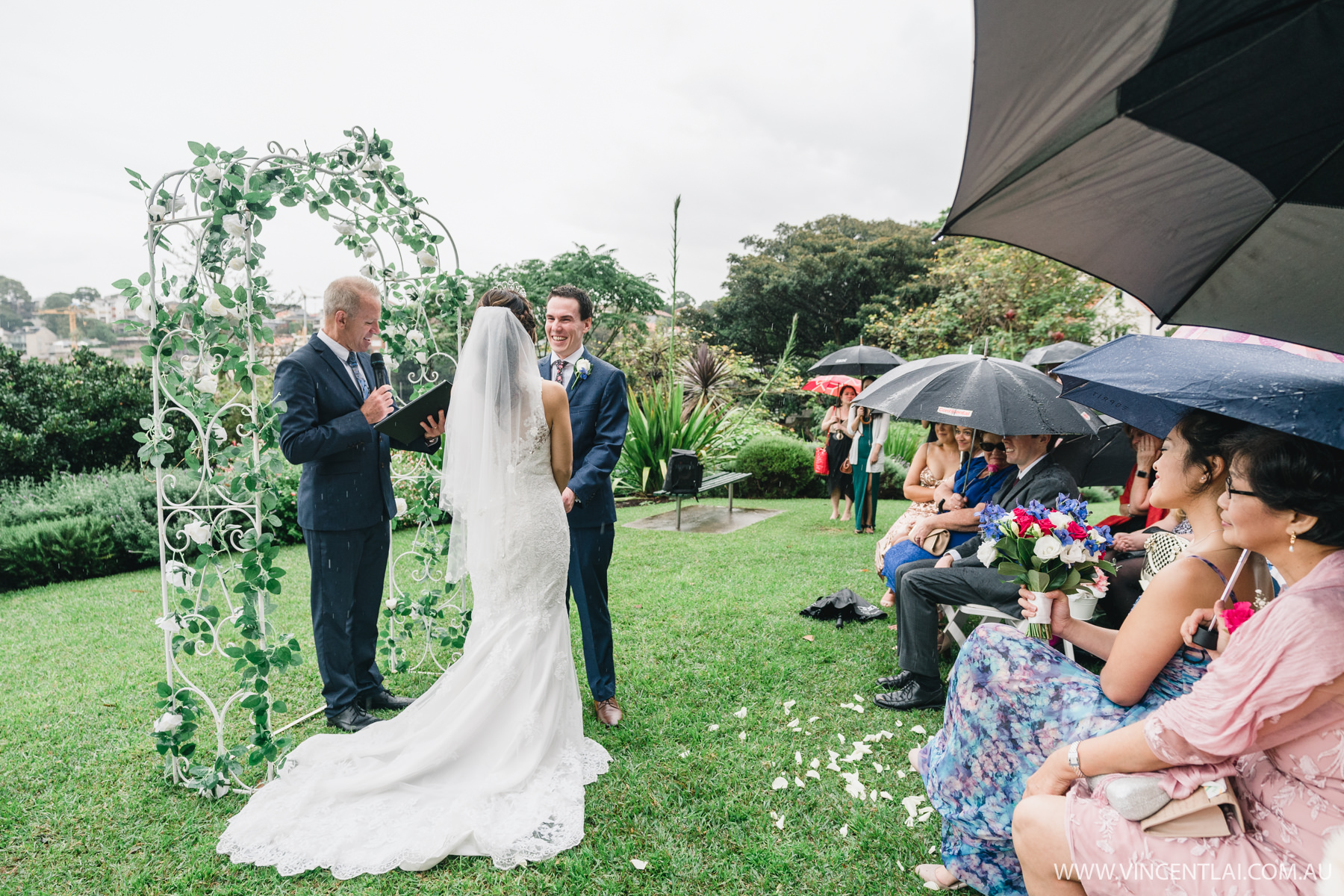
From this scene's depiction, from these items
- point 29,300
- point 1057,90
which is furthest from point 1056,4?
point 29,300

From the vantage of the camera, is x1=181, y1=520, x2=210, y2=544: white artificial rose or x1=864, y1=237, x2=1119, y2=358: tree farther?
x1=864, y1=237, x2=1119, y2=358: tree

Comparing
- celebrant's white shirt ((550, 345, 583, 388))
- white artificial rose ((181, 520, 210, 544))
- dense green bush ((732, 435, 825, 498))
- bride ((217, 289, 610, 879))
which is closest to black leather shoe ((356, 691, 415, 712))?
bride ((217, 289, 610, 879))

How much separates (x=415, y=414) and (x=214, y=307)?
0.89 meters

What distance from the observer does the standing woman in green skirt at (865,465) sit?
27.0ft

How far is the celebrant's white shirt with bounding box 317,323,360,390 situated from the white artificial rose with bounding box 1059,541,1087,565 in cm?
332

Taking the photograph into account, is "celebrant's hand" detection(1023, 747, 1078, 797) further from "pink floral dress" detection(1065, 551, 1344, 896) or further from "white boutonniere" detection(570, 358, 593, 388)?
"white boutonniere" detection(570, 358, 593, 388)

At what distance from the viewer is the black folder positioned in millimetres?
3018

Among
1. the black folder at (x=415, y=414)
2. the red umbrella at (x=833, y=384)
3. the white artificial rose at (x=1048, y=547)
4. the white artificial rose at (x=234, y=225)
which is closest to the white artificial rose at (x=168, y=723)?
the black folder at (x=415, y=414)

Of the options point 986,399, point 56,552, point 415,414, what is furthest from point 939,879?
point 56,552

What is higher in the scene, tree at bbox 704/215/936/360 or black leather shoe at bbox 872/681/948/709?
tree at bbox 704/215/936/360

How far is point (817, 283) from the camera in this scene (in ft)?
85.9

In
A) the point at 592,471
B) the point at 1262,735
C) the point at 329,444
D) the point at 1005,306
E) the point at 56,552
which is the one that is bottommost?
the point at 56,552

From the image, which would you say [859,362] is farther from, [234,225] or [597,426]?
[234,225]

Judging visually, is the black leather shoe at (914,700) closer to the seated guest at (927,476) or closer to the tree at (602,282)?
the seated guest at (927,476)
